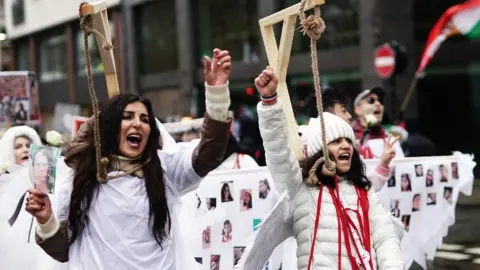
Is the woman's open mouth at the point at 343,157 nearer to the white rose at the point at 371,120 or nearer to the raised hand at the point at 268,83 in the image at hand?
the raised hand at the point at 268,83

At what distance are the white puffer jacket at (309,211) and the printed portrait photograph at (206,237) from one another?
2.00 meters

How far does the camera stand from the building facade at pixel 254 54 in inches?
656

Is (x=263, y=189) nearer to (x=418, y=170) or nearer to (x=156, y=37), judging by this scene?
(x=418, y=170)

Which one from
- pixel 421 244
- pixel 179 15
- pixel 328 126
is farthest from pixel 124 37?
pixel 328 126

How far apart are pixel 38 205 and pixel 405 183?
4588 millimetres

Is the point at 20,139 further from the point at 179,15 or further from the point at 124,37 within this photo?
the point at 124,37

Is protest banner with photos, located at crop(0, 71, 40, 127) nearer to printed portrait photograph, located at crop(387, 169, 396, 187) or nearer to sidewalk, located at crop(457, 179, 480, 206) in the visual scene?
printed portrait photograph, located at crop(387, 169, 396, 187)

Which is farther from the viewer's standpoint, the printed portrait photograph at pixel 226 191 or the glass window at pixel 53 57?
the glass window at pixel 53 57

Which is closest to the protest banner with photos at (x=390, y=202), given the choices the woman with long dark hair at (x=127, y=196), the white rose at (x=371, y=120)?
the white rose at (x=371, y=120)

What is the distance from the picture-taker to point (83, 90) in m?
31.6

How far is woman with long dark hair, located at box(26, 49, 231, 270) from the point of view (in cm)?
324

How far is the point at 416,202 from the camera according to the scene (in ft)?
23.4

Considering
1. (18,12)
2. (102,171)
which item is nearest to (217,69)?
(102,171)

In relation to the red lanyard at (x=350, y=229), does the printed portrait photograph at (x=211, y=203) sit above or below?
below
